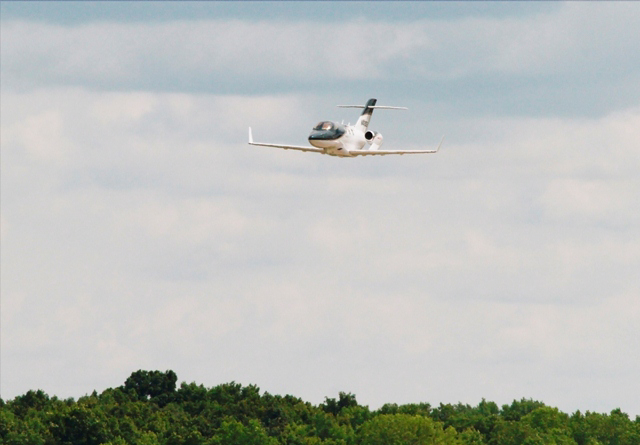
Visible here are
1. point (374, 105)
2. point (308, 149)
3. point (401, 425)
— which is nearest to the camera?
point (308, 149)

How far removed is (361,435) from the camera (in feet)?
643

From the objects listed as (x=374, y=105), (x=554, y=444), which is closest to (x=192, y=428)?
(x=554, y=444)

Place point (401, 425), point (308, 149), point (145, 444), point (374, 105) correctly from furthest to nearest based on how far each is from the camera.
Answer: point (401, 425) → point (145, 444) → point (374, 105) → point (308, 149)

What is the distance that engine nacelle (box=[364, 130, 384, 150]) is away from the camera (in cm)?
12122

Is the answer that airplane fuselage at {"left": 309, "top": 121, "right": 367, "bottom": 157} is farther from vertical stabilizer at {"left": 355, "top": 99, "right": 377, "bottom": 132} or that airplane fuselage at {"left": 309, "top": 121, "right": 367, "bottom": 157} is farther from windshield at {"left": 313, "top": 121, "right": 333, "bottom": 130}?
vertical stabilizer at {"left": 355, "top": 99, "right": 377, "bottom": 132}

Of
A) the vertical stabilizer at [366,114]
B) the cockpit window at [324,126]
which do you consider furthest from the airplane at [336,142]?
the vertical stabilizer at [366,114]

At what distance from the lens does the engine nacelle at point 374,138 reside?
398ft

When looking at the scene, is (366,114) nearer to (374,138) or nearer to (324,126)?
(374,138)

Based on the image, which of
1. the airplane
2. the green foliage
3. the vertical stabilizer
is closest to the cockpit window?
the airplane

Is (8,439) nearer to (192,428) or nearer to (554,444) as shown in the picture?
(192,428)

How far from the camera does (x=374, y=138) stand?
122375 mm

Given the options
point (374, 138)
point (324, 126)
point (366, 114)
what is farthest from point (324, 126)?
point (366, 114)

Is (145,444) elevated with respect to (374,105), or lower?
lower

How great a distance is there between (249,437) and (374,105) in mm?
57150
